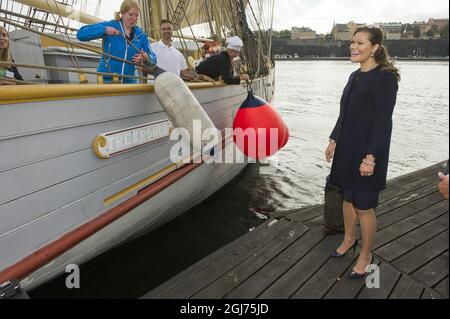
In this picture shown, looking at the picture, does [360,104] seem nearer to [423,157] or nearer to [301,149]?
[301,149]

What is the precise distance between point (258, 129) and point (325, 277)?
91.3 inches

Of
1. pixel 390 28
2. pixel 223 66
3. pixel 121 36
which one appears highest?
pixel 390 28

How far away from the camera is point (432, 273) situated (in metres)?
3.06

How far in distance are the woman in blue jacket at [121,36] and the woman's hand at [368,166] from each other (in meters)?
2.48

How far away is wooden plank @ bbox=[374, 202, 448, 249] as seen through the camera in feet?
12.1

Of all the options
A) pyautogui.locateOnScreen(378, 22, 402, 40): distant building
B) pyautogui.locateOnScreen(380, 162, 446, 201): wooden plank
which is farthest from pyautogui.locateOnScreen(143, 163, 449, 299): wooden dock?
pyautogui.locateOnScreen(378, 22, 402, 40): distant building

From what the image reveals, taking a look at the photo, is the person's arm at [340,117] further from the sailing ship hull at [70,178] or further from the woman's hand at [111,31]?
the woman's hand at [111,31]

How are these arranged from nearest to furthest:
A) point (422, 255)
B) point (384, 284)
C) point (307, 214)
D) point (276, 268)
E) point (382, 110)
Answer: point (382, 110) → point (384, 284) → point (276, 268) → point (422, 255) → point (307, 214)

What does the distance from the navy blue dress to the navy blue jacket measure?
2248mm

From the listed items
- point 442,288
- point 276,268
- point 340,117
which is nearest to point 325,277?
point 276,268

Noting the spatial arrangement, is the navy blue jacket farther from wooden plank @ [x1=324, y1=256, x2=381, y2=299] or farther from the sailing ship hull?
wooden plank @ [x1=324, y1=256, x2=381, y2=299]

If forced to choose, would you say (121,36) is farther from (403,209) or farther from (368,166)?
(403,209)

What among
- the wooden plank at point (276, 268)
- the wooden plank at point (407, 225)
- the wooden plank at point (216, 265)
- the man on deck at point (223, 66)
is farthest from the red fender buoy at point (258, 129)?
the wooden plank at point (407, 225)
